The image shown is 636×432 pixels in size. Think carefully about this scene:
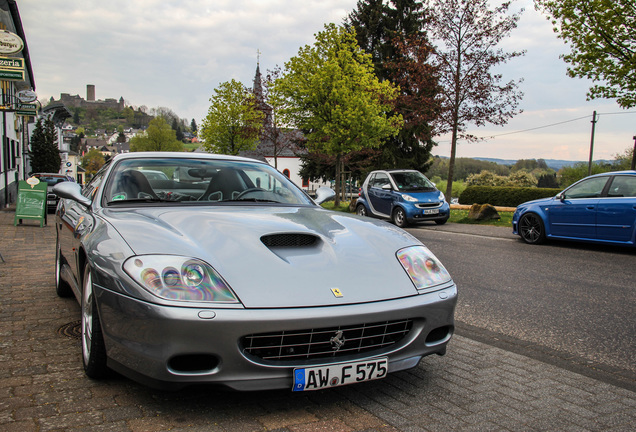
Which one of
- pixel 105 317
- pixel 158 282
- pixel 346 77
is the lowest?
pixel 105 317

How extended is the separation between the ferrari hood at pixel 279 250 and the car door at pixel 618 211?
735 centimetres

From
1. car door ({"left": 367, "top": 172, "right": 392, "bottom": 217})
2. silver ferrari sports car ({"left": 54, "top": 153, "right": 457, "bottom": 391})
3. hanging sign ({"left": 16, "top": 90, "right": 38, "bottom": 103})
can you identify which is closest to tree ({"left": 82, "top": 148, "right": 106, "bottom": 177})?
hanging sign ({"left": 16, "top": 90, "right": 38, "bottom": 103})

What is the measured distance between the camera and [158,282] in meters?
2.37

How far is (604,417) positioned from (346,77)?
78.2 ft

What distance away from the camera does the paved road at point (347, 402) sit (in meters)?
2.44

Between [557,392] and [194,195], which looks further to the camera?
[194,195]

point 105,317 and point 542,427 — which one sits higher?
point 105,317

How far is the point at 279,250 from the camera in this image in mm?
2781

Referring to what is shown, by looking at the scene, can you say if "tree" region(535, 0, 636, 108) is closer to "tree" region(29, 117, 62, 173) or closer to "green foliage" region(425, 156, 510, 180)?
"tree" region(29, 117, 62, 173)

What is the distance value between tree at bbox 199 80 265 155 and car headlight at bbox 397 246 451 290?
3343 cm

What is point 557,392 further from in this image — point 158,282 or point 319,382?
point 158,282

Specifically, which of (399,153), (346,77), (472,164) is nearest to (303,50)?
(346,77)

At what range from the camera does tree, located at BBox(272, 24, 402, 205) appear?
24672mm

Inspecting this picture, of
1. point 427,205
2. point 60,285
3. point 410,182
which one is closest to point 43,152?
point 410,182
